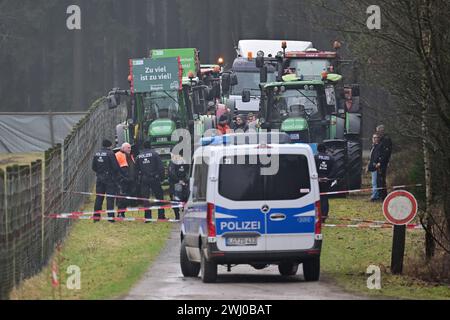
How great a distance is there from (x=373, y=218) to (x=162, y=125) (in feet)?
29.0

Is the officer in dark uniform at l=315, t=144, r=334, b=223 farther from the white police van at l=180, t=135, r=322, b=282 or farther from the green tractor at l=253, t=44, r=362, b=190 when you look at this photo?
the white police van at l=180, t=135, r=322, b=282

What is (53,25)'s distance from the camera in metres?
84.9

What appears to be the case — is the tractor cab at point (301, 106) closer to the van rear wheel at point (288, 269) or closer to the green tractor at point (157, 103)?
the green tractor at point (157, 103)

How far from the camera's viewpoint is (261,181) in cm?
1822

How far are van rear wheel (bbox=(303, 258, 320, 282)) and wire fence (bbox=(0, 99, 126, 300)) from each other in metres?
3.82

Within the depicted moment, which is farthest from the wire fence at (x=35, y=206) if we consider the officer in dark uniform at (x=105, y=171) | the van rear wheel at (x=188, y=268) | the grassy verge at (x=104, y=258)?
the van rear wheel at (x=188, y=268)

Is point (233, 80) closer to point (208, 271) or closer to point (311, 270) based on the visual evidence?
point (311, 270)

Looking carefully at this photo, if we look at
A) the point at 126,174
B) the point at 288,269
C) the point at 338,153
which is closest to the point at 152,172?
the point at 126,174

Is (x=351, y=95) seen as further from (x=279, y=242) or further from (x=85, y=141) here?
(x=279, y=242)

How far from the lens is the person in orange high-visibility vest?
29906 millimetres

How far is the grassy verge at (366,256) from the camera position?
1797 centimetres

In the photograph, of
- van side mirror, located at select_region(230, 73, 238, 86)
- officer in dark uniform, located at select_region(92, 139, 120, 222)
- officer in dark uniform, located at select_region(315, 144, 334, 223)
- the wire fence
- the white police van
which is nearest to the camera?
the wire fence

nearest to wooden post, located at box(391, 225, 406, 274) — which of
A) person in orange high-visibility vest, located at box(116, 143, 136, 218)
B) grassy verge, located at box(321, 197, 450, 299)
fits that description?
grassy verge, located at box(321, 197, 450, 299)

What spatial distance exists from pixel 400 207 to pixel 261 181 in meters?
2.08
